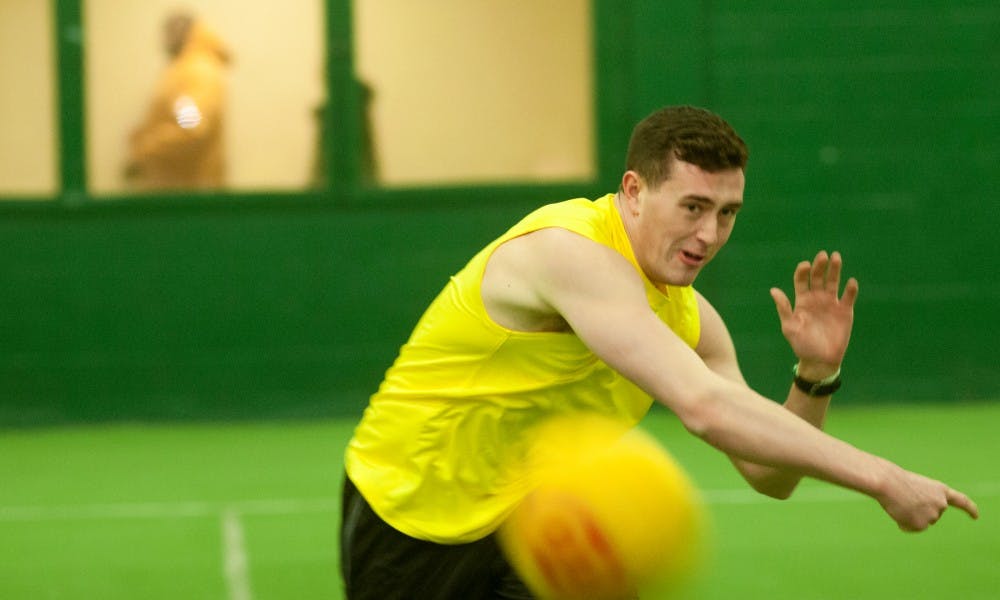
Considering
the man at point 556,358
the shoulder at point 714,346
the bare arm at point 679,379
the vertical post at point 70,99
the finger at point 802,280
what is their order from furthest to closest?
the vertical post at point 70,99 → the shoulder at point 714,346 → the finger at point 802,280 → the man at point 556,358 → the bare arm at point 679,379

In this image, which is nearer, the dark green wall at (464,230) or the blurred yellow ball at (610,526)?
the blurred yellow ball at (610,526)

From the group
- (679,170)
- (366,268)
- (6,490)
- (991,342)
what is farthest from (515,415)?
(991,342)

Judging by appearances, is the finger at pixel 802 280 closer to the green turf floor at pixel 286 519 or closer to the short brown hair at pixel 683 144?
the short brown hair at pixel 683 144

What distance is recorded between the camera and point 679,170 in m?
3.40

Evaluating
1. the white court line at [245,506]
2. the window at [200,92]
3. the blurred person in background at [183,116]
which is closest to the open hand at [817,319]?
the white court line at [245,506]

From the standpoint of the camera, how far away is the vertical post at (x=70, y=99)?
9023 millimetres

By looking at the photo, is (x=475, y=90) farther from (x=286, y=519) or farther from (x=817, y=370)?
(x=817, y=370)

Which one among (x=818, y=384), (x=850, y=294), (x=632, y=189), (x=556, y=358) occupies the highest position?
(x=632, y=189)

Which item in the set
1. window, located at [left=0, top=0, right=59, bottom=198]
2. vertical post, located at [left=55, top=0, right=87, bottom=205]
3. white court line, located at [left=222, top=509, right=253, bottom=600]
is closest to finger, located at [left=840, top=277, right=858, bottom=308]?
white court line, located at [left=222, top=509, right=253, bottom=600]

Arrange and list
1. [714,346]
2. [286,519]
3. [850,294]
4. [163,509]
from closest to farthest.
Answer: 1. [850,294]
2. [714,346]
3. [286,519]
4. [163,509]

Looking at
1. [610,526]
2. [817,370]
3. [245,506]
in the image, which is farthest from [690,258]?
[245,506]

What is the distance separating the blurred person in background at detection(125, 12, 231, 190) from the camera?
30.0 ft

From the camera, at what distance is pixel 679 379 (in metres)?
3.11

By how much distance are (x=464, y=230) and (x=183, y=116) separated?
1.77m
